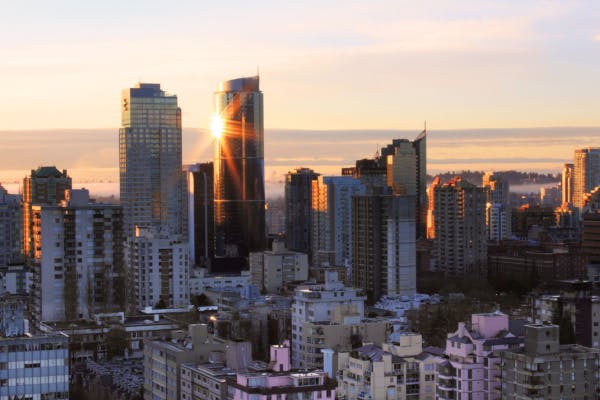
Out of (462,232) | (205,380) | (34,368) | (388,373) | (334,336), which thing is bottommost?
(205,380)

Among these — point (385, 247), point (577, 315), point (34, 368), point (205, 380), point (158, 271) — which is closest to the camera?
point (34, 368)

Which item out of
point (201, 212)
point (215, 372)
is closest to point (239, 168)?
point (201, 212)

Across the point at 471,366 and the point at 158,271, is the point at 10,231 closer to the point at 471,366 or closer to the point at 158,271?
the point at 158,271

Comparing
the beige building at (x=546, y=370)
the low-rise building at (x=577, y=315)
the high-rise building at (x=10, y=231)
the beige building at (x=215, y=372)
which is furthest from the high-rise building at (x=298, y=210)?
the beige building at (x=546, y=370)

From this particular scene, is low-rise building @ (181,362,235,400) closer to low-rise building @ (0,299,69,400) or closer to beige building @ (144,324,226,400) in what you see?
beige building @ (144,324,226,400)

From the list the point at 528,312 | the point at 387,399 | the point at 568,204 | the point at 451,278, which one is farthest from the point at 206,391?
the point at 568,204

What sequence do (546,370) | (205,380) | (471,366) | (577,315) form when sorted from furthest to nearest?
1. (577,315)
2. (205,380)
3. (471,366)
4. (546,370)

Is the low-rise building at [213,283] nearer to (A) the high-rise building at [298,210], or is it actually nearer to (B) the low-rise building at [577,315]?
(A) the high-rise building at [298,210]
